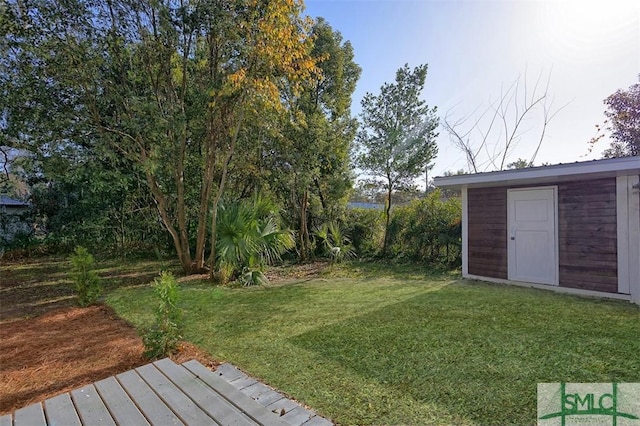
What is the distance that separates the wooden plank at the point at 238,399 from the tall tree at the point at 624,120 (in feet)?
44.9

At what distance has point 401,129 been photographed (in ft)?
31.8

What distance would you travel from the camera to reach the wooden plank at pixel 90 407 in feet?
5.95

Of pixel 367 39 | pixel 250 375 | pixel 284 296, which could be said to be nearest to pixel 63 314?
pixel 284 296

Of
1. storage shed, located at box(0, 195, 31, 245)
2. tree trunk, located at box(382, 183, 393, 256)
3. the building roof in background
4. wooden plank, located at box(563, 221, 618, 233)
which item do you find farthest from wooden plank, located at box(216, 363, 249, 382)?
the building roof in background

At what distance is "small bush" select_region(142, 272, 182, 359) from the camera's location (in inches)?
120

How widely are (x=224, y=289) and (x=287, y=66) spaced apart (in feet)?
13.6

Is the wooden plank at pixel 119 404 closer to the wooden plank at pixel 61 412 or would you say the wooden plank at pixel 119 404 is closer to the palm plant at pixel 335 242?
the wooden plank at pixel 61 412

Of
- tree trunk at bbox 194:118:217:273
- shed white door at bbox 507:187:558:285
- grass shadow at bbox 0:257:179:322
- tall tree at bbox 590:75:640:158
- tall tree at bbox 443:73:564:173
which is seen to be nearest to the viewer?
grass shadow at bbox 0:257:179:322

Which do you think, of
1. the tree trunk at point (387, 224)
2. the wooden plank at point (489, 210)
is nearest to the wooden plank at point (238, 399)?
the wooden plank at point (489, 210)

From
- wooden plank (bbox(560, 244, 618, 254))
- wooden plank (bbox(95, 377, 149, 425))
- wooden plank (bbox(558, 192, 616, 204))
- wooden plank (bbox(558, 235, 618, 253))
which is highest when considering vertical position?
wooden plank (bbox(558, 192, 616, 204))

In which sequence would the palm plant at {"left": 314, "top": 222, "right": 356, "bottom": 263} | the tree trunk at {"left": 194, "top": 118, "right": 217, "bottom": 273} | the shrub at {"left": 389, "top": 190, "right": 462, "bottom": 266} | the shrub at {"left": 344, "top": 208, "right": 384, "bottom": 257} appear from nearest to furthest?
the tree trunk at {"left": 194, "top": 118, "right": 217, "bottom": 273}
the shrub at {"left": 389, "top": 190, "right": 462, "bottom": 266}
the palm plant at {"left": 314, "top": 222, "right": 356, "bottom": 263}
the shrub at {"left": 344, "top": 208, "right": 384, "bottom": 257}

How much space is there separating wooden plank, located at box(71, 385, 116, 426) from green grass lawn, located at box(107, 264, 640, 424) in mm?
1089

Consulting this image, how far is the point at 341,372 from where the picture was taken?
2.72 m

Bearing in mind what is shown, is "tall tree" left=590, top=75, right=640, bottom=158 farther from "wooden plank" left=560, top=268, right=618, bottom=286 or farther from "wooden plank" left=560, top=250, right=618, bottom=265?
"wooden plank" left=560, top=268, right=618, bottom=286
